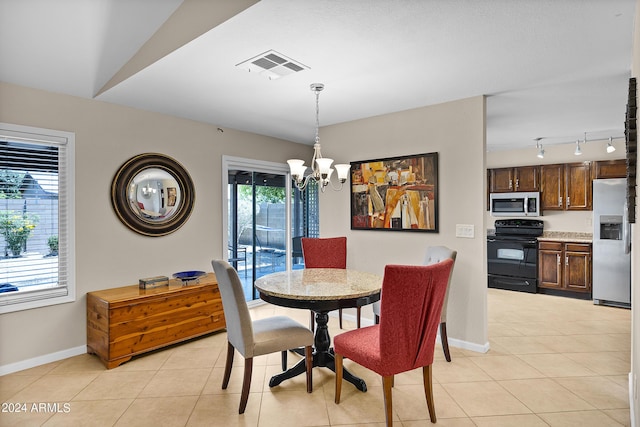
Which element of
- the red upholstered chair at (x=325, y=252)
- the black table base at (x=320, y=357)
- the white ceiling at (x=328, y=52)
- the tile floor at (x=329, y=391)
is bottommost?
the tile floor at (x=329, y=391)

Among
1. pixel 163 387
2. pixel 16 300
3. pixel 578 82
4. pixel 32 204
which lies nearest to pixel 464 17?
pixel 578 82

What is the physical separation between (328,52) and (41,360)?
3.44m

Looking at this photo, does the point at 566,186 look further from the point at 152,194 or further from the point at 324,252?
the point at 152,194

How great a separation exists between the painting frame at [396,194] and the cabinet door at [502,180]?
Result: 10.8 ft

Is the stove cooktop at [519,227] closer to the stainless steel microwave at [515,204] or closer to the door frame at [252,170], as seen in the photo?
the stainless steel microwave at [515,204]

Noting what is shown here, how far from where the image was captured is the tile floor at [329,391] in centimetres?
223

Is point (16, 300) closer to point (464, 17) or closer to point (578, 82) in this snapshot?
point (464, 17)

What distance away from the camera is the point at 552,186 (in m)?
5.66

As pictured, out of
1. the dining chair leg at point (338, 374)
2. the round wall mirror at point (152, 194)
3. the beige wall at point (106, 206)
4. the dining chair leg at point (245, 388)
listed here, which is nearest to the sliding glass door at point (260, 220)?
the beige wall at point (106, 206)

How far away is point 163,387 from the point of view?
2631mm

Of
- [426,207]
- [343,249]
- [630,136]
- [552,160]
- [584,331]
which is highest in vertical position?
[552,160]

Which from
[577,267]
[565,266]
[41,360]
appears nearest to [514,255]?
[565,266]

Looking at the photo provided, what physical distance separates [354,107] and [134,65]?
2023mm

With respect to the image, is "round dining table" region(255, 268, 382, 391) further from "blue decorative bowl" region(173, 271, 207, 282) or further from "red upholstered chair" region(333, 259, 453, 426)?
"blue decorative bowl" region(173, 271, 207, 282)
